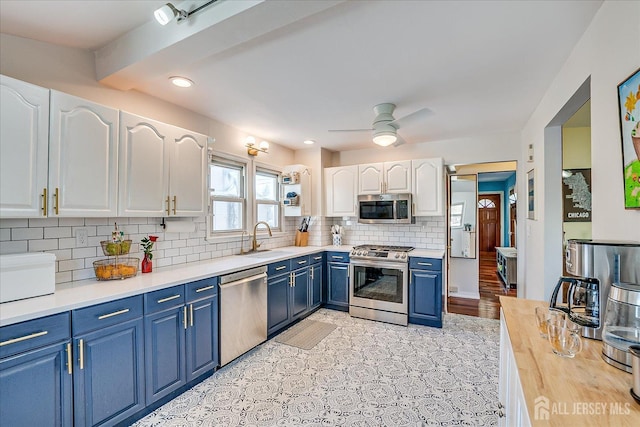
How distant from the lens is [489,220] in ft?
27.7

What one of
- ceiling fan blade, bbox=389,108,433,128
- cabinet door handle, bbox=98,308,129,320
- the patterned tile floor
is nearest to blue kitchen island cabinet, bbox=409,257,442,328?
the patterned tile floor

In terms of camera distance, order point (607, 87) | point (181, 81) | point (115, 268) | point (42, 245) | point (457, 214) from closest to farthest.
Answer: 1. point (607, 87)
2. point (42, 245)
3. point (115, 268)
4. point (181, 81)
5. point (457, 214)

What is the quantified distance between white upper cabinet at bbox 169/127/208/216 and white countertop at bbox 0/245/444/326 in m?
0.54

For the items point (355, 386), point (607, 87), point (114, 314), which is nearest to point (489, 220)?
point (355, 386)

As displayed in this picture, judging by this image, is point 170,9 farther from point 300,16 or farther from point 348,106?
point 348,106

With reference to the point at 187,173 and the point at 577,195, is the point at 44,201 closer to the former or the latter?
the point at 187,173

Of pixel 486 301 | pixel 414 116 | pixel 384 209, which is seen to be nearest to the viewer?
pixel 414 116

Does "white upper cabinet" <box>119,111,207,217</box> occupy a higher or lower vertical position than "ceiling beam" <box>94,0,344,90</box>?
lower

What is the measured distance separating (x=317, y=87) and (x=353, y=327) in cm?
283

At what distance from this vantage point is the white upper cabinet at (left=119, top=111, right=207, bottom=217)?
2.20 m

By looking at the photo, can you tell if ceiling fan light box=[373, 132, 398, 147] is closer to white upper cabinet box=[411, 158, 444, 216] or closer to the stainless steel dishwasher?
white upper cabinet box=[411, 158, 444, 216]

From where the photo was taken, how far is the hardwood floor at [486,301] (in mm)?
4157

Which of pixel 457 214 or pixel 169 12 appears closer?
pixel 169 12

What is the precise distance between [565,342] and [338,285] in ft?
10.8
